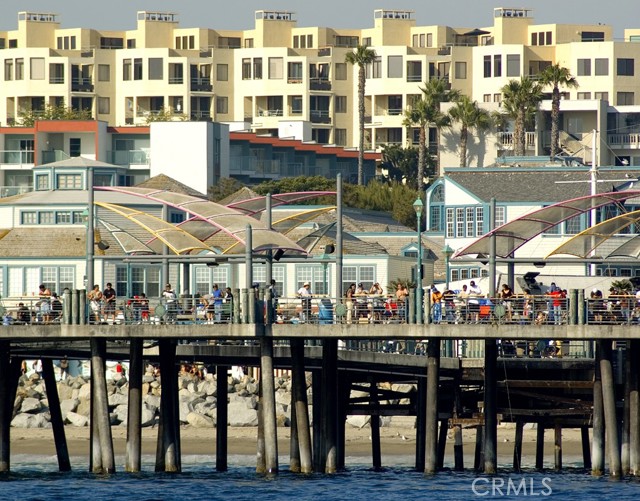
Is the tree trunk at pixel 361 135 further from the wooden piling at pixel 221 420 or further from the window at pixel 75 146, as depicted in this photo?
the wooden piling at pixel 221 420

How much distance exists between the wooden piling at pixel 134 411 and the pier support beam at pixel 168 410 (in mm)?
741

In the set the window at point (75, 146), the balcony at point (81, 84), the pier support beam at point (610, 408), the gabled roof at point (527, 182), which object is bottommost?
the pier support beam at point (610, 408)

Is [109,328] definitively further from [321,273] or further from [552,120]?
[552,120]

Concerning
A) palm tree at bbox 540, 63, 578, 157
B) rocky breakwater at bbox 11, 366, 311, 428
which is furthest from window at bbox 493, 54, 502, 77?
rocky breakwater at bbox 11, 366, 311, 428

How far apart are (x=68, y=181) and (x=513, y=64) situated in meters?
72.3

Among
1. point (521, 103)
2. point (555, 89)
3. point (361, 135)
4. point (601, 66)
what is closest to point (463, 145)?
point (521, 103)

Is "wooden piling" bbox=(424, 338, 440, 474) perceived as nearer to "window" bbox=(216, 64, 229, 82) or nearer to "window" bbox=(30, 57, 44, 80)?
"window" bbox=(30, 57, 44, 80)

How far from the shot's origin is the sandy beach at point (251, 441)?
180 feet

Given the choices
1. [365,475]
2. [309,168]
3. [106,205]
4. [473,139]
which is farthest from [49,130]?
[365,475]

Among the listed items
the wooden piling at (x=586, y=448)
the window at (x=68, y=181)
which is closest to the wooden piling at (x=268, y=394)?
the wooden piling at (x=586, y=448)

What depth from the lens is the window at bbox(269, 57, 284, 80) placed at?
150 m

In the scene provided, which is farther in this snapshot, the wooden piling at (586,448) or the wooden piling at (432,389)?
the wooden piling at (586,448)

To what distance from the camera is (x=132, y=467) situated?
4153cm

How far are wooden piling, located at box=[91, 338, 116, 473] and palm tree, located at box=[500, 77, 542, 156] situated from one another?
79.5 meters
